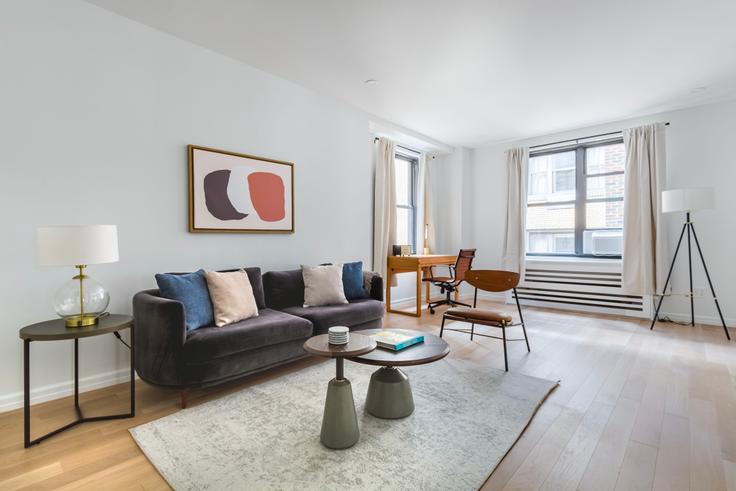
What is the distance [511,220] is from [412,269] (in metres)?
2.19

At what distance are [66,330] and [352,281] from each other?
2390mm

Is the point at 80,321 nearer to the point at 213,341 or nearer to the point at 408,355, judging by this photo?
the point at 213,341

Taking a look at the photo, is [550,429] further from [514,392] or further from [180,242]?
[180,242]

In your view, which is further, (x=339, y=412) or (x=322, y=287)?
(x=322, y=287)

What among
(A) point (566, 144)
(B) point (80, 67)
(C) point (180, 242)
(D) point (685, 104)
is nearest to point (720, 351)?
(D) point (685, 104)

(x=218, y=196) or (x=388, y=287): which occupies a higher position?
(x=218, y=196)

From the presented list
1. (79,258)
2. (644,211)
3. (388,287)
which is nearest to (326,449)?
(79,258)

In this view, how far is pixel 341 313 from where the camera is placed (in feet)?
10.8

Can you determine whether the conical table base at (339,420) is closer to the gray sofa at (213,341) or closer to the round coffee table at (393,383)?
the round coffee table at (393,383)

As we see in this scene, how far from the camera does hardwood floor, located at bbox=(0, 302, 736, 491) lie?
5.44 feet

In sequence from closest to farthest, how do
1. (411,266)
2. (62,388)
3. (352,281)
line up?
1. (62,388)
2. (352,281)
3. (411,266)

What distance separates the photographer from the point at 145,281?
2.88 meters

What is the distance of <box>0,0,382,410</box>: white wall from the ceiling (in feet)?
0.86

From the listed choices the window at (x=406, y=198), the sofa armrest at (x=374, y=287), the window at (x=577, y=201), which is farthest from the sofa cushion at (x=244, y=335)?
the window at (x=577, y=201)
